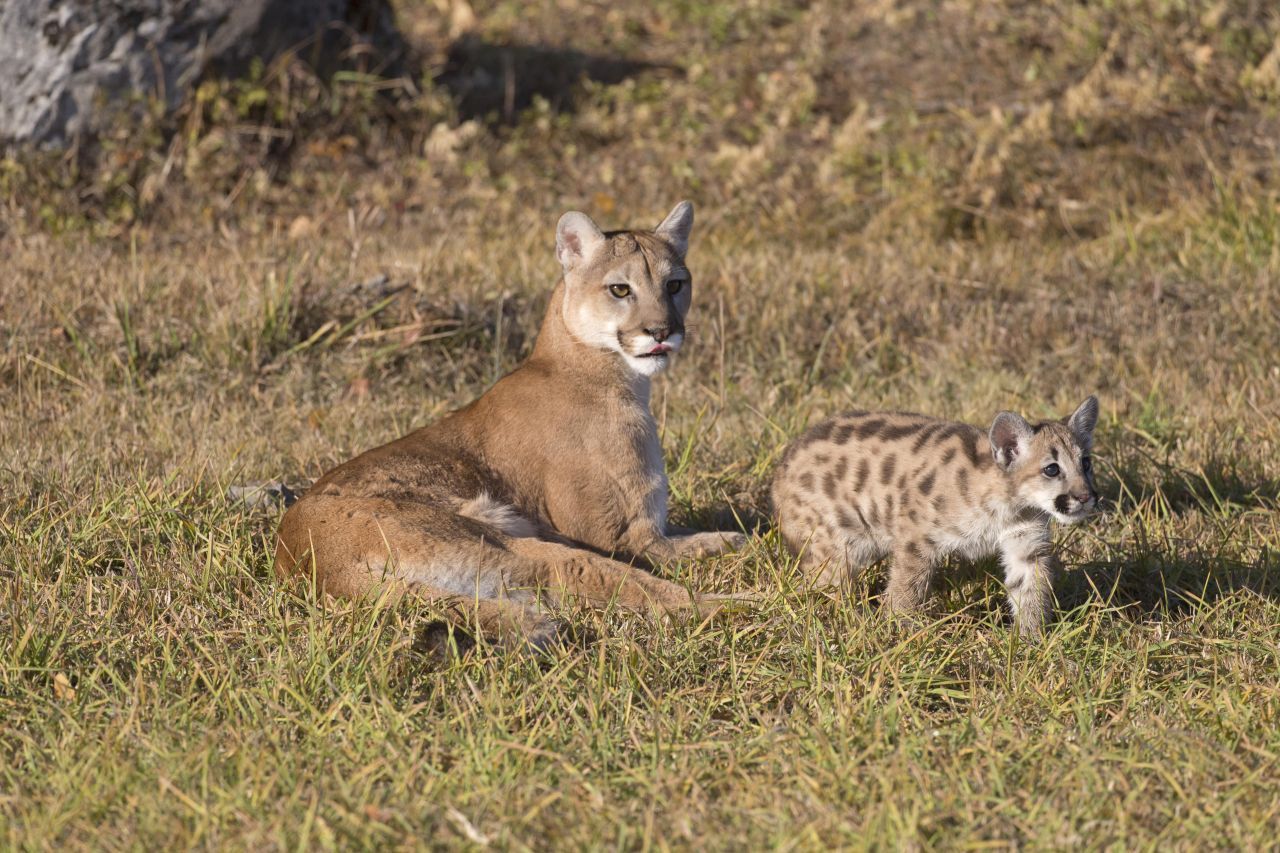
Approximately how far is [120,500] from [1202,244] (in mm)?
7335

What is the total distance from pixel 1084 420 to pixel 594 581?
1.90 m

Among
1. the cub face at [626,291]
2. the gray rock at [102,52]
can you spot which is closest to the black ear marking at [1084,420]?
the cub face at [626,291]

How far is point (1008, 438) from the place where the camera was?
5391mm

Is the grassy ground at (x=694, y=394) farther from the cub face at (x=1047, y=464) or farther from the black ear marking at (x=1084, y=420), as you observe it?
the black ear marking at (x=1084, y=420)

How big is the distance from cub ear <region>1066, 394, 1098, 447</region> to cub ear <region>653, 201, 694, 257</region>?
1908 millimetres

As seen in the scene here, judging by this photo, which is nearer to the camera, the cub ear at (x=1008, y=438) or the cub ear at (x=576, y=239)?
the cub ear at (x=1008, y=438)

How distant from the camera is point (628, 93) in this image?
12914 mm

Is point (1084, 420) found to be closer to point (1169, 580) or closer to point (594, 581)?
point (1169, 580)

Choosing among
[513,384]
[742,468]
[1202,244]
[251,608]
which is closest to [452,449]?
[513,384]

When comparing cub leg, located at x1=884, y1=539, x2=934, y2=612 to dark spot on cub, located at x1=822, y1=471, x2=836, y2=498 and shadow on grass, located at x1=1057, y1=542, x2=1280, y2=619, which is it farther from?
shadow on grass, located at x1=1057, y1=542, x2=1280, y2=619

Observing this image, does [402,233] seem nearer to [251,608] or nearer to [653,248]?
[653,248]

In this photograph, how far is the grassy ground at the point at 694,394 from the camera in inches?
164

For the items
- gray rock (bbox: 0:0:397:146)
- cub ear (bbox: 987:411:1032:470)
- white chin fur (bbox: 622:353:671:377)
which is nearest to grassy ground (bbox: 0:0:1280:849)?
gray rock (bbox: 0:0:397:146)

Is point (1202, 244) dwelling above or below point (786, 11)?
below
